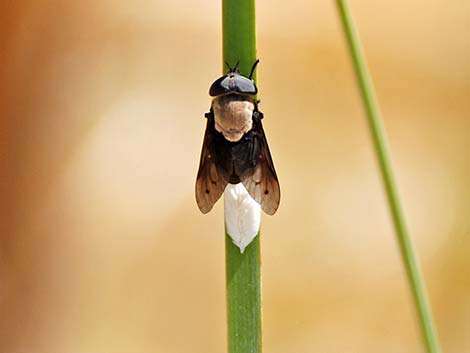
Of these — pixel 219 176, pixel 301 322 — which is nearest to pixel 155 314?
pixel 301 322

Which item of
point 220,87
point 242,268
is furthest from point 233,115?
point 242,268

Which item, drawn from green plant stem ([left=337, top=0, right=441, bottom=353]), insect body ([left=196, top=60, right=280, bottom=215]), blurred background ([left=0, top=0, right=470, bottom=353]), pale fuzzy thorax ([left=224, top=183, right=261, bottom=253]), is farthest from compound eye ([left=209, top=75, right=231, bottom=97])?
blurred background ([left=0, top=0, right=470, bottom=353])

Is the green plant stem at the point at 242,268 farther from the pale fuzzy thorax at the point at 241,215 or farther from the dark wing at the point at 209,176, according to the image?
the dark wing at the point at 209,176

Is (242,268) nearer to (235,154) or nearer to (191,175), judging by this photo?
(235,154)

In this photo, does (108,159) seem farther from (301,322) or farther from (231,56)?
(231,56)

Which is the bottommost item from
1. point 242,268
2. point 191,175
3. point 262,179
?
point 242,268

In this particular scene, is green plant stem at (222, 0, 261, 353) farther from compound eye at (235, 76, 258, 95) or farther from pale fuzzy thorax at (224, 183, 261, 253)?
compound eye at (235, 76, 258, 95)
